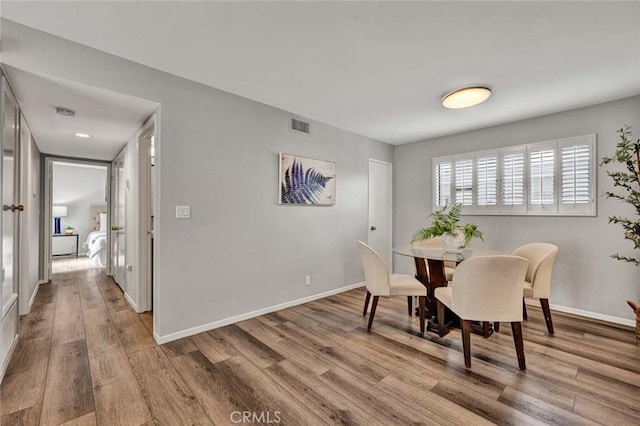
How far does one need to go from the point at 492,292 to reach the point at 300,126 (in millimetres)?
2696

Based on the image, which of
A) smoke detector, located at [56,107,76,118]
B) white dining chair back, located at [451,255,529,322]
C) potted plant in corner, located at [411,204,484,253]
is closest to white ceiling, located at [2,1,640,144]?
smoke detector, located at [56,107,76,118]

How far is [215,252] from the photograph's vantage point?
274cm

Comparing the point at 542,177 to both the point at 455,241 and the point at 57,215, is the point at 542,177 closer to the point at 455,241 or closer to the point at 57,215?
the point at 455,241

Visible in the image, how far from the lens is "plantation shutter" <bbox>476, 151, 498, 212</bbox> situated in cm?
376

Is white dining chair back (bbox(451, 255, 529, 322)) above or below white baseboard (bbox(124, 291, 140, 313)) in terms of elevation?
above

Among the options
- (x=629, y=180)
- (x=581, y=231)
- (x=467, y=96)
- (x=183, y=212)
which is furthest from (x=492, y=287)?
(x=183, y=212)

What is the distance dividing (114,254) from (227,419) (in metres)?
4.38

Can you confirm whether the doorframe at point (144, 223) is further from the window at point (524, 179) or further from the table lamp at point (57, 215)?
the table lamp at point (57, 215)

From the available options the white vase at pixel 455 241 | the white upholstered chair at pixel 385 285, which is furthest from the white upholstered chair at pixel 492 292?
the white vase at pixel 455 241

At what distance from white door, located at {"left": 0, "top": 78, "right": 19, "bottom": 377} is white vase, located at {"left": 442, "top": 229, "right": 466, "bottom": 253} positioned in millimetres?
3559

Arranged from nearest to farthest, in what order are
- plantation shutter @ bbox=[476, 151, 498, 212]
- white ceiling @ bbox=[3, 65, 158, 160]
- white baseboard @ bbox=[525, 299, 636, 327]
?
white ceiling @ bbox=[3, 65, 158, 160], white baseboard @ bbox=[525, 299, 636, 327], plantation shutter @ bbox=[476, 151, 498, 212]

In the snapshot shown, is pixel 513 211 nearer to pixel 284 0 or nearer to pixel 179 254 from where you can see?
pixel 284 0

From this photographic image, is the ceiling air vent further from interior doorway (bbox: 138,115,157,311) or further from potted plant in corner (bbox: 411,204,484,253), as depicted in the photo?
potted plant in corner (bbox: 411,204,484,253)

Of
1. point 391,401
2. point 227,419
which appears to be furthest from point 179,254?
point 391,401
